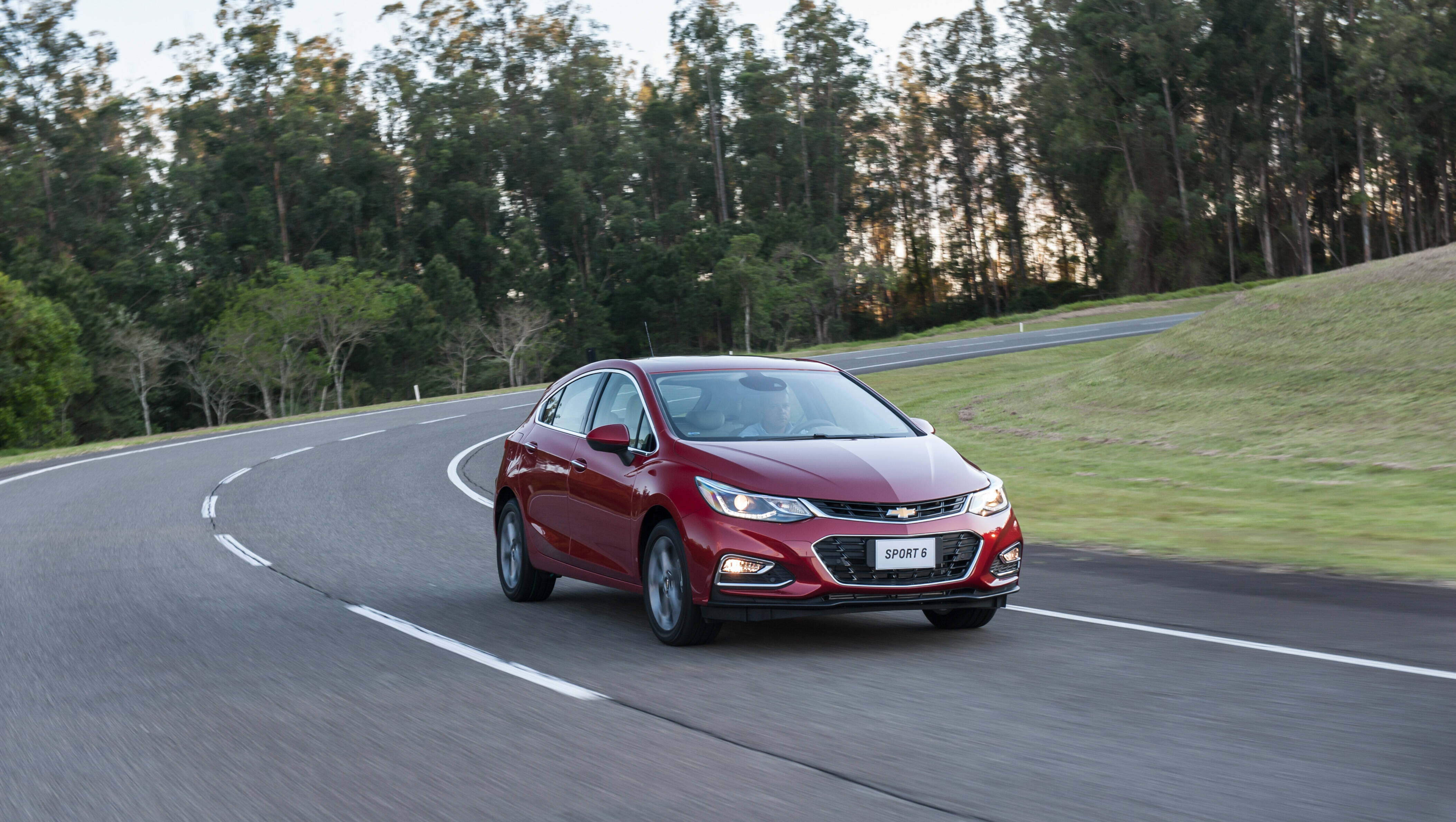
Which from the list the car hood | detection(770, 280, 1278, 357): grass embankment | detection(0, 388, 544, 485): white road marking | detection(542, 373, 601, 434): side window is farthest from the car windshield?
detection(770, 280, 1278, 357): grass embankment

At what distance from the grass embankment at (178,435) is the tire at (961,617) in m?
22.5

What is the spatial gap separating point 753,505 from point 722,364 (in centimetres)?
183

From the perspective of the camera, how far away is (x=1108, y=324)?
49625 millimetres

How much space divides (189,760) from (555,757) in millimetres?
1507

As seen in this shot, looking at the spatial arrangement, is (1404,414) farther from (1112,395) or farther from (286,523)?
(286,523)

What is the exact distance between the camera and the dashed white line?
31.9m

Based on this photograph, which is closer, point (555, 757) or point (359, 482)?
point (555, 757)

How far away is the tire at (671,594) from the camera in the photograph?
24.2ft

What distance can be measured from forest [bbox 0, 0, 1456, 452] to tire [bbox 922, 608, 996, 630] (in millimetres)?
55297

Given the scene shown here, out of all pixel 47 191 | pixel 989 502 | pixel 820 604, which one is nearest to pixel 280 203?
pixel 47 191

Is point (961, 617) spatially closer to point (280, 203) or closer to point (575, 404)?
point (575, 404)

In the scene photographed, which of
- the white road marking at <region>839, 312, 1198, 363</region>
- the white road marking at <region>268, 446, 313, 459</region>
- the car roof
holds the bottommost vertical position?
the white road marking at <region>268, 446, 313, 459</region>

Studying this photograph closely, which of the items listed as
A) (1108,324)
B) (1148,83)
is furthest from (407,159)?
(1108,324)

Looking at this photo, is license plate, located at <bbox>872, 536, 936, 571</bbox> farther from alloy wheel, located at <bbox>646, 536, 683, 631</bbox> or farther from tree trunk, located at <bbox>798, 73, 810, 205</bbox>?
tree trunk, located at <bbox>798, 73, 810, 205</bbox>
